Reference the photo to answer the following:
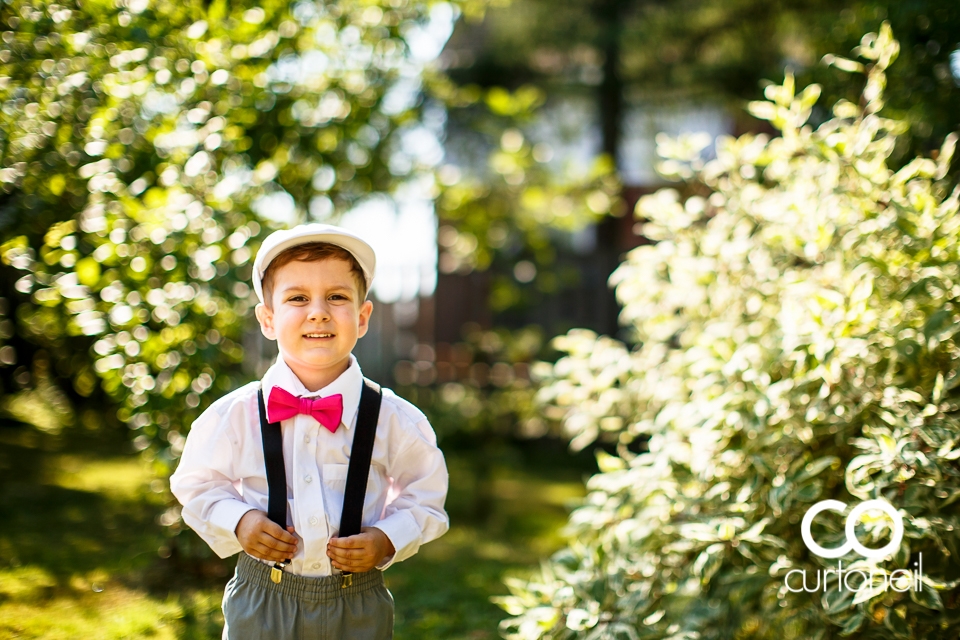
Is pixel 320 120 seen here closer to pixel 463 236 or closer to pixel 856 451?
pixel 463 236

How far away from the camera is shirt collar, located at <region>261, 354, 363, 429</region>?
2025mm

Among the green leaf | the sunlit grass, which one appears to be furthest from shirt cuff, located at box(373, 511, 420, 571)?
the green leaf

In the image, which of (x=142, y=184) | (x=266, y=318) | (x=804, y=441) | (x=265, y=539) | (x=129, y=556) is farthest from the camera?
(x=129, y=556)

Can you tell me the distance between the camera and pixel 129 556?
145 inches

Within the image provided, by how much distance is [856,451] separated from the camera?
293cm

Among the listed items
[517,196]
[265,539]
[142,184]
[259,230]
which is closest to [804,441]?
[265,539]

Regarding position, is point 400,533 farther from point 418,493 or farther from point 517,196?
point 517,196

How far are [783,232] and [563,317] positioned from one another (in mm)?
4309

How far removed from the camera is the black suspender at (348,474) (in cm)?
194

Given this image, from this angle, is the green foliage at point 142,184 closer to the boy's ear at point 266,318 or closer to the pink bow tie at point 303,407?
the boy's ear at point 266,318

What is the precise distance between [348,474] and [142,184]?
5.59ft

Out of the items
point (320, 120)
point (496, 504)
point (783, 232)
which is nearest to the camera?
point (783, 232)

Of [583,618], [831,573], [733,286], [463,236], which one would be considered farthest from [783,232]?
[463,236]

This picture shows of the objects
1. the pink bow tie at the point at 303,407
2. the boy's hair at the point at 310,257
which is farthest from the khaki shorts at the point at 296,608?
the boy's hair at the point at 310,257
